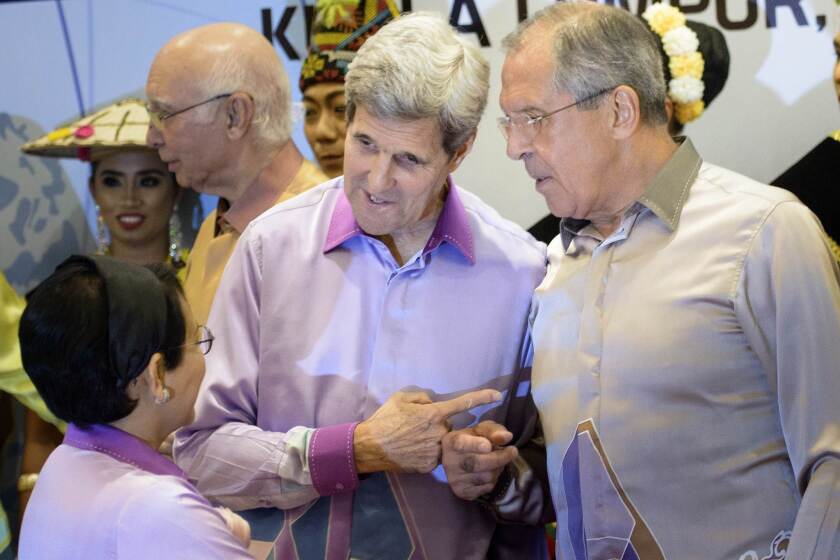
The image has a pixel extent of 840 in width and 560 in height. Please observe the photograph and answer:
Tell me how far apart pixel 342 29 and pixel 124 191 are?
3.19ft

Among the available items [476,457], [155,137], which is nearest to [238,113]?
[155,137]

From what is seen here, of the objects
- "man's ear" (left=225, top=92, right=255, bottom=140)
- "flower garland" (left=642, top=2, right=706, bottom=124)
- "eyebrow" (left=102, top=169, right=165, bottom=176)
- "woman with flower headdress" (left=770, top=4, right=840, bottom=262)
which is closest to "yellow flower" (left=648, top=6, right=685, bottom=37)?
"flower garland" (left=642, top=2, right=706, bottom=124)

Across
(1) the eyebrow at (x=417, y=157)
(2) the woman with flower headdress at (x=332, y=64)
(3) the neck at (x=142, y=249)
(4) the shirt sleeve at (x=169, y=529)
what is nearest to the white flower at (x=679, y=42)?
(2) the woman with flower headdress at (x=332, y=64)

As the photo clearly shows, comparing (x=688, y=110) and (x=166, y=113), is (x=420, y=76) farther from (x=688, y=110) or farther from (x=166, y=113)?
(x=688, y=110)

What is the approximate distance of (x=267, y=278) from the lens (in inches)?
97.9

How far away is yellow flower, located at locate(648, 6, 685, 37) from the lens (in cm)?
344

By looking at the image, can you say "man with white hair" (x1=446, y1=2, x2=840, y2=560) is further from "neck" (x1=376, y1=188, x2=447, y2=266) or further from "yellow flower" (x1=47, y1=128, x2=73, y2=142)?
"yellow flower" (x1=47, y1=128, x2=73, y2=142)

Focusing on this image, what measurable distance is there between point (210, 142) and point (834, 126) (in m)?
1.80

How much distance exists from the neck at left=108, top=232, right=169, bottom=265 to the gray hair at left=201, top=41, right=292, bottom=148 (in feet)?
3.13

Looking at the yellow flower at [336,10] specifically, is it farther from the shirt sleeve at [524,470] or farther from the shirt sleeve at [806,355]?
the shirt sleeve at [806,355]

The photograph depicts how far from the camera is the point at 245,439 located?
2.38 metres

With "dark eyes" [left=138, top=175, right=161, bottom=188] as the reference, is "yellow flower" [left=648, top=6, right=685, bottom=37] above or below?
above

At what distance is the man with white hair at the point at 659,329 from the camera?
2.03 meters

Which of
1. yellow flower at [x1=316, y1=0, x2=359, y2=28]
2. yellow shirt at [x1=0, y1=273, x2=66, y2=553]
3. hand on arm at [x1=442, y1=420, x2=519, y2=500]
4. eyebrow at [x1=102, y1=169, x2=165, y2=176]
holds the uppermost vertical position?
yellow flower at [x1=316, y1=0, x2=359, y2=28]
